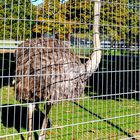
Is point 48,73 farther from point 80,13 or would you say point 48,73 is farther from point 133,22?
point 133,22

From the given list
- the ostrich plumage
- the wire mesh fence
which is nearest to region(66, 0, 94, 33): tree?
the wire mesh fence

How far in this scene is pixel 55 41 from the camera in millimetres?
5227

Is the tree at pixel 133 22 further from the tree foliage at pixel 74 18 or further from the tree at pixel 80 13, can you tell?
the tree at pixel 80 13

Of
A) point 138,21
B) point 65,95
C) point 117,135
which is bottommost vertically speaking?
point 117,135

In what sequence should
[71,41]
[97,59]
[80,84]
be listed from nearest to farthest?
[71,41], [80,84], [97,59]

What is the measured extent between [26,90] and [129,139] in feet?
5.83

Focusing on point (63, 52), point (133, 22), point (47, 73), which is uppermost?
point (133, 22)

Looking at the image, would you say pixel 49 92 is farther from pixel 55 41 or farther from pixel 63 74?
pixel 55 41

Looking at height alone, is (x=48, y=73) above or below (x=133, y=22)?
below

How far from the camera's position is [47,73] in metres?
4.86

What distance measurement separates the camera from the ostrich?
4.82m

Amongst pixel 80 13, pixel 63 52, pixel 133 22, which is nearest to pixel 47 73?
pixel 63 52

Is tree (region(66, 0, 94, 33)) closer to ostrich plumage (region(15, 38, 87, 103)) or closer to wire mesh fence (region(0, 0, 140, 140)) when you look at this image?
wire mesh fence (region(0, 0, 140, 140))

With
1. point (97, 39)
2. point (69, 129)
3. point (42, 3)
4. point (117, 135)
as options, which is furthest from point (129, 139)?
Result: point (42, 3)
